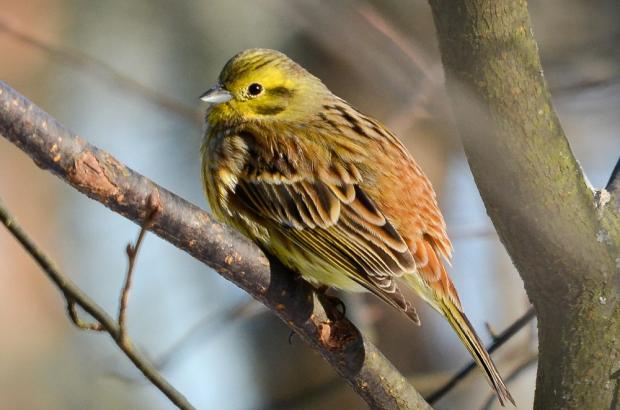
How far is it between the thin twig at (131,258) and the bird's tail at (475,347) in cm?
145

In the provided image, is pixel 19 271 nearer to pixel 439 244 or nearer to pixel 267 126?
pixel 267 126

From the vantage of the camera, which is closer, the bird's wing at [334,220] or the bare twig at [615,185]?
the bare twig at [615,185]

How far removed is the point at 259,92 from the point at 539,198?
5.74ft

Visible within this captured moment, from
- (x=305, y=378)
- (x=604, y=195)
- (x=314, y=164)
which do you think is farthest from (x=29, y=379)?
(x=604, y=195)

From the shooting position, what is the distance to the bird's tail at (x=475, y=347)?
374cm

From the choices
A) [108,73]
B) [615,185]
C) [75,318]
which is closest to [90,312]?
[75,318]

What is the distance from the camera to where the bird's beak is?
183 inches

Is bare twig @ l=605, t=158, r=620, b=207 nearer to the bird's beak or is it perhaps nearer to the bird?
the bird

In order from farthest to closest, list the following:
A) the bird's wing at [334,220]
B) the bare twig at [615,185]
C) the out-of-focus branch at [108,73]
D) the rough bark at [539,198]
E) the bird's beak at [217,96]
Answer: the out-of-focus branch at [108,73]
the bird's beak at [217,96]
the bird's wing at [334,220]
the bare twig at [615,185]
the rough bark at [539,198]

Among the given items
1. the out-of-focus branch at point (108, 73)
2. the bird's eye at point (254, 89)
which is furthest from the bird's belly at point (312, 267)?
the out-of-focus branch at point (108, 73)

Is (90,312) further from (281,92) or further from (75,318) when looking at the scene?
(281,92)

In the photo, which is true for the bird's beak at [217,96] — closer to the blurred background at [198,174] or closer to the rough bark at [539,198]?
the blurred background at [198,174]

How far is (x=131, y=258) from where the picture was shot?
2691 mm

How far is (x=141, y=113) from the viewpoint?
26.9ft
